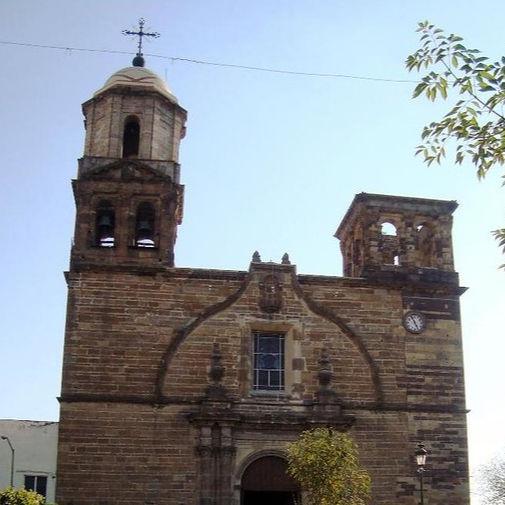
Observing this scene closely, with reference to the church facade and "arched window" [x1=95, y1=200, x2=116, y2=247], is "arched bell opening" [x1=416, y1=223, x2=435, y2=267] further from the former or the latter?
"arched window" [x1=95, y1=200, x2=116, y2=247]

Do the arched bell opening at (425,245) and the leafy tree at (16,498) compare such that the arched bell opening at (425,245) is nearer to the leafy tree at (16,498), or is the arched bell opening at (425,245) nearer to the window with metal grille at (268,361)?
the window with metal grille at (268,361)

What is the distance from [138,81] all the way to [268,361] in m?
8.53

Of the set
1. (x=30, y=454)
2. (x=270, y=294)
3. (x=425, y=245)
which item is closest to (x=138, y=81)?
(x=270, y=294)

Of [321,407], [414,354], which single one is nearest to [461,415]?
[414,354]

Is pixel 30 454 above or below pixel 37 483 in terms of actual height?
above

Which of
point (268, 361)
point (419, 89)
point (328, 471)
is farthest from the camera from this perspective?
point (268, 361)

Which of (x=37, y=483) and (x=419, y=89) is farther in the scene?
(x=37, y=483)

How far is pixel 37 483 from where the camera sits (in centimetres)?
3244

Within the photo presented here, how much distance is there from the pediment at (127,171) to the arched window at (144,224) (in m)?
0.72

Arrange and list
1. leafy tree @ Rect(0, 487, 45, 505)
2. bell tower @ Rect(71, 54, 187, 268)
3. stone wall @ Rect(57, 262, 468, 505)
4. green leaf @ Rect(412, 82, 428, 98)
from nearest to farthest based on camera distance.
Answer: green leaf @ Rect(412, 82, 428, 98), leafy tree @ Rect(0, 487, 45, 505), stone wall @ Rect(57, 262, 468, 505), bell tower @ Rect(71, 54, 187, 268)

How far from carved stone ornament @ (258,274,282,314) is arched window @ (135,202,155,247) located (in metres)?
3.13

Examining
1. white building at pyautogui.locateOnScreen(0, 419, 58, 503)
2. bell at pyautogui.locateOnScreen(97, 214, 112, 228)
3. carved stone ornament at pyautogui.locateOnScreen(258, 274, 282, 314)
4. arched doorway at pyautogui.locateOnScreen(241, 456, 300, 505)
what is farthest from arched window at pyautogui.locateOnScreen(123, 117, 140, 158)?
white building at pyautogui.locateOnScreen(0, 419, 58, 503)

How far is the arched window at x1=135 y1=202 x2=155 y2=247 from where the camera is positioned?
883 inches

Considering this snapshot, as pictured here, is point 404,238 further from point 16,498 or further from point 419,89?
point 419,89
